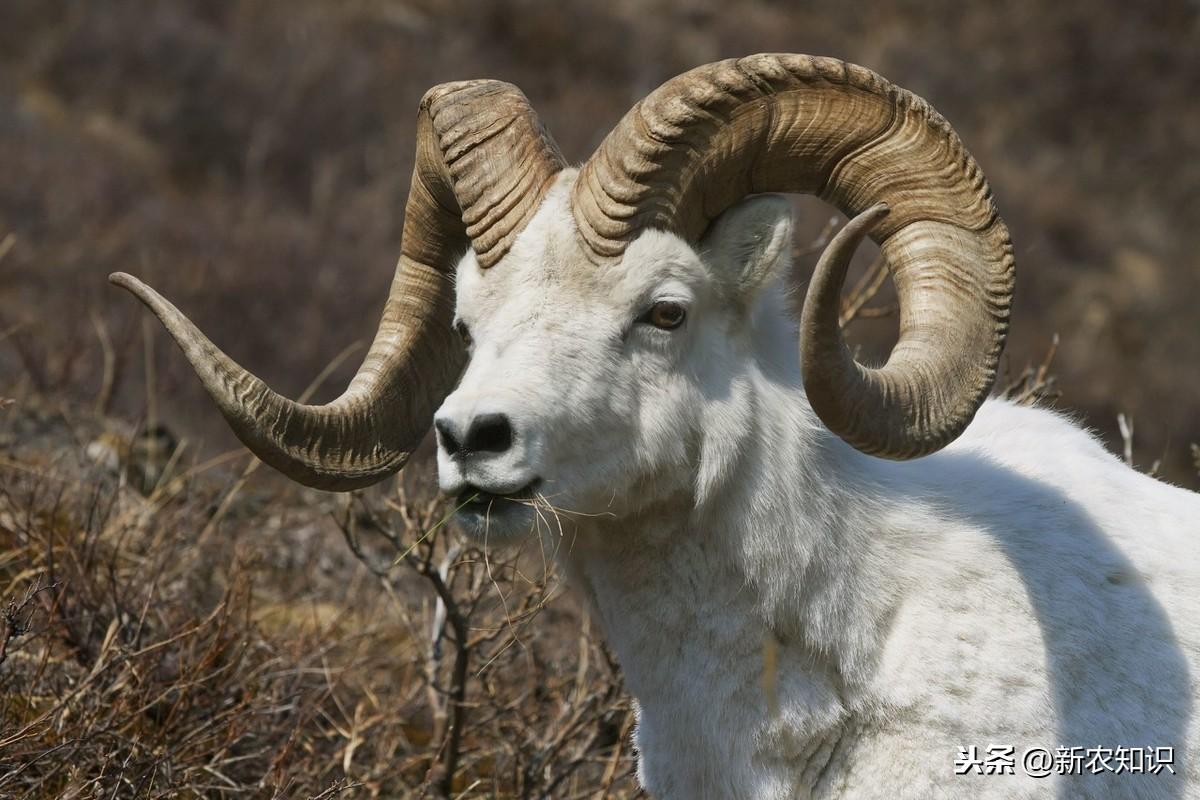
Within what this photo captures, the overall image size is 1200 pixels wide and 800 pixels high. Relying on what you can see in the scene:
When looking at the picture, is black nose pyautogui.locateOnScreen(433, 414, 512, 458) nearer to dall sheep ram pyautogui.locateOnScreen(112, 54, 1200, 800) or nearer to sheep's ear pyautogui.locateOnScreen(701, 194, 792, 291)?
dall sheep ram pyautogui.locateOnScreen(112, 54, 1200, 800)

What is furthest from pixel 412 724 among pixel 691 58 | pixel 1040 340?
pixel 691 58

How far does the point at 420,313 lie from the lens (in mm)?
4961

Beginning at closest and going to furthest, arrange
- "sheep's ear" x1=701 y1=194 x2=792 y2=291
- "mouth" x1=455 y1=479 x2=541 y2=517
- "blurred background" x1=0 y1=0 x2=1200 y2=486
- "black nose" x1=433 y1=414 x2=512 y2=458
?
"black nose" x1=433 y1=414 x2=512 y2=458 < "mouth" x1=455 y1=479 x2=541 y2=517 < "sheep's ear" x1=701 y1=194 x2=792 y2=291 < "blurred background" x1=0 y1=0 x2=1200 y2=486

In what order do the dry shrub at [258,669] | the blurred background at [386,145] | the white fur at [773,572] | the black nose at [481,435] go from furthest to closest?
the blurred background at [386,145] < the dry shrub at [258,669] < the white fur at [773,572] < the black nose at [481,435]

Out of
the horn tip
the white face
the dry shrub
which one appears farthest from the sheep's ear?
the horn tip

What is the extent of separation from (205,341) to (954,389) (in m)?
2.04

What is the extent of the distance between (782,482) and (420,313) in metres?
1.46

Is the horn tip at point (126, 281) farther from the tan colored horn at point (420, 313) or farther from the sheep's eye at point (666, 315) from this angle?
the sheep's eye at point (666, 315)

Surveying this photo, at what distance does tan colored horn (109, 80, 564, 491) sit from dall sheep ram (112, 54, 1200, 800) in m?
0.02

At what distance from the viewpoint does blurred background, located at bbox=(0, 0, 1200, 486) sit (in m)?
19.3

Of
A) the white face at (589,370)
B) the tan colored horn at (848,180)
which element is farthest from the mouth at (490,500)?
the tan colored horn at (848,180)

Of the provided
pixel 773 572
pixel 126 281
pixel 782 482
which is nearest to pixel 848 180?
pixel 782 482

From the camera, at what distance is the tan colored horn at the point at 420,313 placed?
14.1 feet

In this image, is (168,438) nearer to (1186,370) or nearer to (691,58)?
(1186,370)
